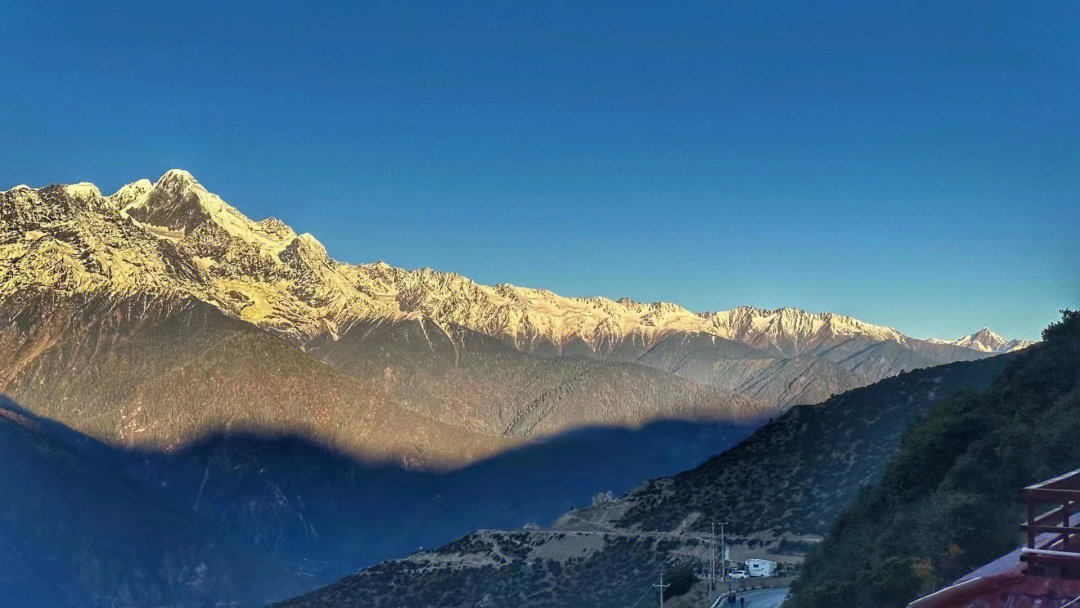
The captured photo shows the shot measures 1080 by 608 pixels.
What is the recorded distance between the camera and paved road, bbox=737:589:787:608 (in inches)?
2242

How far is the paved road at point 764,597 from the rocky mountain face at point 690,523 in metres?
13.0

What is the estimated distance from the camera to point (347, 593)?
117 metres

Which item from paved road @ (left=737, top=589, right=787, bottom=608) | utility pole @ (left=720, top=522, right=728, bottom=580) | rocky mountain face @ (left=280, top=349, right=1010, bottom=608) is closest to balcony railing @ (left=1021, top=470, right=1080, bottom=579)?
paved road @ (left=737, top=589, right=787, bottom=608)

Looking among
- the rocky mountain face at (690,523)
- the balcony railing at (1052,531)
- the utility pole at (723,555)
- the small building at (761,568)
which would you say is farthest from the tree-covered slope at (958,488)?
the rocky mountain face at (690,523)

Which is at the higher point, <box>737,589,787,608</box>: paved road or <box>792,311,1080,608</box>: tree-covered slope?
<box>792,311,1080,608</box>: tree-covered slope

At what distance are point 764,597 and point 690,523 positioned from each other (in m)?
39.4

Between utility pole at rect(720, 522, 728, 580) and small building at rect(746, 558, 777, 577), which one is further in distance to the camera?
utility pole at rect(720, 522, 728, 580)

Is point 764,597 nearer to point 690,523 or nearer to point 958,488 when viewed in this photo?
point 958,488

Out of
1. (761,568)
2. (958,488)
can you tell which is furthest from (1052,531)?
(761,568)

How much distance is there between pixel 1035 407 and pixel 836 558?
1026 centimetres

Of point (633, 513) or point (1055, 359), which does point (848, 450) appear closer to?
point (633, 513)

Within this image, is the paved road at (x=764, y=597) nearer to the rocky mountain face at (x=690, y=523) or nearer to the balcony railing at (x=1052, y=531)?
the rocky mountain face at (x=690, y=523)

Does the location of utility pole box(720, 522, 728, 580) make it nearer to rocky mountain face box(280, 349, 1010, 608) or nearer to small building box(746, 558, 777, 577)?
rocky mountain face box(280, 349, 1010, 608)

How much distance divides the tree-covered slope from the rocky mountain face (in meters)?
27.0
